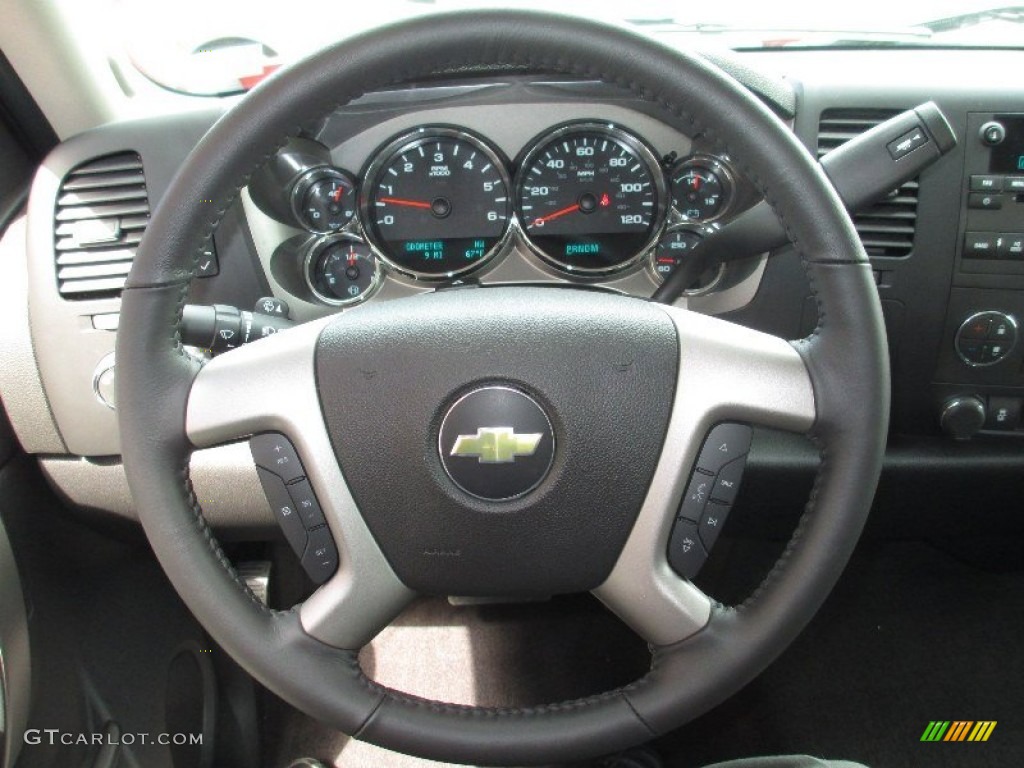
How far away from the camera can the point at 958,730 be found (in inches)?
67.1

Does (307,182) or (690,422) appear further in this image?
(307,182)

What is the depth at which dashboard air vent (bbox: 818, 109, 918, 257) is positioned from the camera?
4.25ft

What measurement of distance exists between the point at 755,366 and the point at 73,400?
1.01 meters

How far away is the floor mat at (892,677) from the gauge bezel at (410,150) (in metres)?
0.93

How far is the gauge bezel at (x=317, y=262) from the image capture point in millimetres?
1362

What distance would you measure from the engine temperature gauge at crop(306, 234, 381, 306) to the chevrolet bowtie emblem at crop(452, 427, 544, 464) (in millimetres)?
610

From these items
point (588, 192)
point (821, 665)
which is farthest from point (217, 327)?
point (821, 665)

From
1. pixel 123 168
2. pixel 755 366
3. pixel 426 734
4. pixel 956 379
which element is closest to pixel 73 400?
pixel 123 168

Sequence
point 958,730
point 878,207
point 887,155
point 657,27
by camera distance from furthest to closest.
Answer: point 958,730 → point 657,27 → point 878,207 → point 887,155

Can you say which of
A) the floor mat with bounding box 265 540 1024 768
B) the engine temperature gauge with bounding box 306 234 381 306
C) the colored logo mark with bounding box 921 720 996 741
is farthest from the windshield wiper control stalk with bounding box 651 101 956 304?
the colored logo mark with bounding box 921 720 996 741

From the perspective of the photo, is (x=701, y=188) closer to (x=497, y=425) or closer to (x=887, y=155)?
(x=887, y=155)

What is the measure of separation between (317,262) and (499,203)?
30cm

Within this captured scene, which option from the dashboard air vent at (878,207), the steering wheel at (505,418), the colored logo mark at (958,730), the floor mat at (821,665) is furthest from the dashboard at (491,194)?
the colored logo mark at (958,730)

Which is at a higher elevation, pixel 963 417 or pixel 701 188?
pixel 701 188
